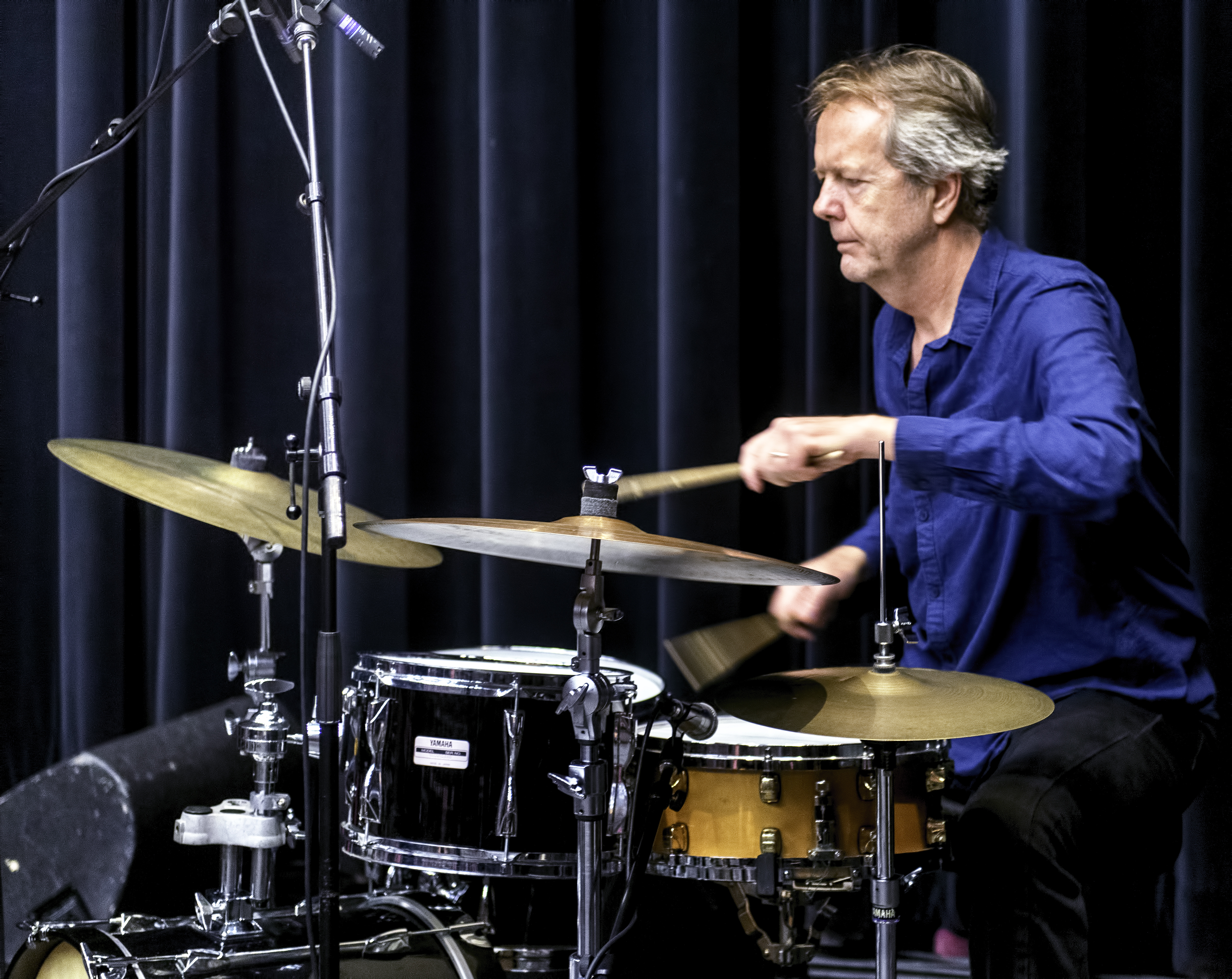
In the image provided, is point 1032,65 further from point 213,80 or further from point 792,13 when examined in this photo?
point 213,80

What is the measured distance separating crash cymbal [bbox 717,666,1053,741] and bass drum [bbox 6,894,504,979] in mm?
520

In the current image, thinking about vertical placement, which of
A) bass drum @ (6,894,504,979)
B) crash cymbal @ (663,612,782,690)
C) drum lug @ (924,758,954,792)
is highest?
crash cymbal @ (663,612,782,690)

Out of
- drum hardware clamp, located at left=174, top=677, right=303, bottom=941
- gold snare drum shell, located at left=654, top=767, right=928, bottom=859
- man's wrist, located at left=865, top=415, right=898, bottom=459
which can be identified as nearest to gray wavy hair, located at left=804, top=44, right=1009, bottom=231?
man's wrist, located at left=865, top=415, right=898, bottom=459

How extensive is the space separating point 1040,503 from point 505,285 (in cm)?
115

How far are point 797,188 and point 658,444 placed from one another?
0.51 meters

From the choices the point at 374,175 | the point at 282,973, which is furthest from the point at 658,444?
the point at 282,973

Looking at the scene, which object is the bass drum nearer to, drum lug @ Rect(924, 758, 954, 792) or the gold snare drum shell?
the gold snare drum shell

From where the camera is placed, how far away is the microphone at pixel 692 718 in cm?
138

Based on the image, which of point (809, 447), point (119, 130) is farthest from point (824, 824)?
point (119, 130)

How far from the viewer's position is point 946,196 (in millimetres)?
1759

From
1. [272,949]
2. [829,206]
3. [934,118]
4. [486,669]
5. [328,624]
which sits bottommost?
[272,949]

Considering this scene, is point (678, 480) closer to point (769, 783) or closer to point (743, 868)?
point (769, 783)

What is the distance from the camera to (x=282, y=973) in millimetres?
1459

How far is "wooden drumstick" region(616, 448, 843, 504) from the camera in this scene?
1.41 metres
